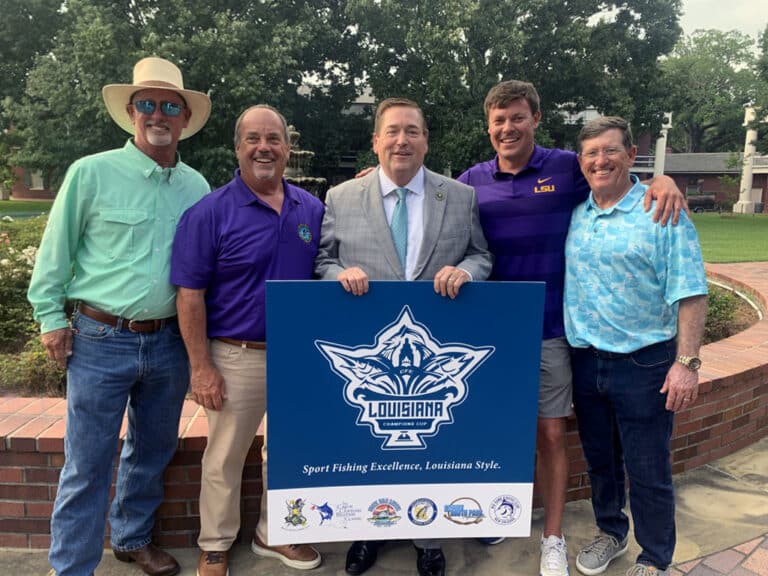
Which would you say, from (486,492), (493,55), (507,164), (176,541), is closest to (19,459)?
(176,541)

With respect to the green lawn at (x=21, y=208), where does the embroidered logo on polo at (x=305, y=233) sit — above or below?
above

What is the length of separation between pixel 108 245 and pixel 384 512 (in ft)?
5.07

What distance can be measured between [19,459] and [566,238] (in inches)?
103

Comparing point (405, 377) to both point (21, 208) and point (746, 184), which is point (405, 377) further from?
point (746, 184)

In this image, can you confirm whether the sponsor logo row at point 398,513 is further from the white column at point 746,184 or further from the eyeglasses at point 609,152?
the white column at point 746,184

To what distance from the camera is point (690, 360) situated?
7.52ft

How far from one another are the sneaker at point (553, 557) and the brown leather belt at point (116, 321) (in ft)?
6.46

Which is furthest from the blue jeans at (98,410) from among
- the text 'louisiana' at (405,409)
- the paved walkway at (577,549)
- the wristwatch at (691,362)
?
the wristwatch at (691,362)

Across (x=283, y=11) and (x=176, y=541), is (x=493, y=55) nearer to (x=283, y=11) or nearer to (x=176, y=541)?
(x=283, y=11)

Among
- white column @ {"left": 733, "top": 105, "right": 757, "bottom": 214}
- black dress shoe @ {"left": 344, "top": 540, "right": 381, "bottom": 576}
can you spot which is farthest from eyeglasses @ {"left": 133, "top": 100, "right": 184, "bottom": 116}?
white column @ {"left": 733, "top": 105, "right": 757, "bottom": 214}

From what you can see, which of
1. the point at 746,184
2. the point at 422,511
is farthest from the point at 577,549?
the point at 746,184

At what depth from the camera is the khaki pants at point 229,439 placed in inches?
97.3

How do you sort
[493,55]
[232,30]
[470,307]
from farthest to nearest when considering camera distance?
1. [493,55]
2. [232,30]
3. [470,307]

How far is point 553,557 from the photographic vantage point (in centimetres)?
262
